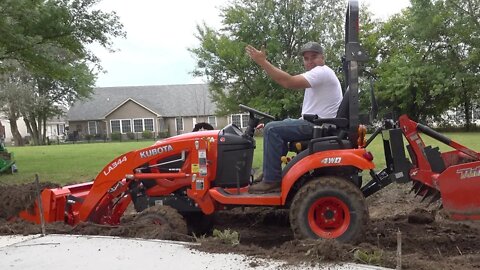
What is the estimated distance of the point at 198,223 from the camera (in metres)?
6.10

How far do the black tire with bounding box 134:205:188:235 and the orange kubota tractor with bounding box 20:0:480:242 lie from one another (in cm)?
1

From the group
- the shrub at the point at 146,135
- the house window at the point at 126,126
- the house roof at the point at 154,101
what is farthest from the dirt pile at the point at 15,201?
the house window at the point at 126,126

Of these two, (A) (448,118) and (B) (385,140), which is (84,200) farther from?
(A) (448,118)

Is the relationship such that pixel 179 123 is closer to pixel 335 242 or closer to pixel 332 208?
pixel 332 208

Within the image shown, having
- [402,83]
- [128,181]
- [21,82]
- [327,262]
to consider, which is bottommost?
[327,262]

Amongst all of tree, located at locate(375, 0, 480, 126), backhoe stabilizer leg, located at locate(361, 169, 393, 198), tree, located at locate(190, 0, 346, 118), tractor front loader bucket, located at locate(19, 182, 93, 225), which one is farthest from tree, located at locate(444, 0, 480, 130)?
tractor front loader bucket, located at locate(19, 182, 93, 225)

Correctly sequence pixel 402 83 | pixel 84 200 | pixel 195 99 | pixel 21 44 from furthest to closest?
1. pixel 195 99
2. pixel 402 83
3. pixel 21 44
4. pixel 84 200

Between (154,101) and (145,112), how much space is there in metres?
2.05

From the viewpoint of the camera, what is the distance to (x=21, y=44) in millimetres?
14406

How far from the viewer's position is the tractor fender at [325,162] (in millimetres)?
4719

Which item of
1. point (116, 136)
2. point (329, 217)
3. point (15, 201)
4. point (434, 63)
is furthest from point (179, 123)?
point (329, 217)

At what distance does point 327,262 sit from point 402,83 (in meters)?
37.5

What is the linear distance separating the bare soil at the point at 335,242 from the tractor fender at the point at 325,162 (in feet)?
2.01

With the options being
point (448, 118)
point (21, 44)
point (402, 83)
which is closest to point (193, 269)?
point (21, 44)
